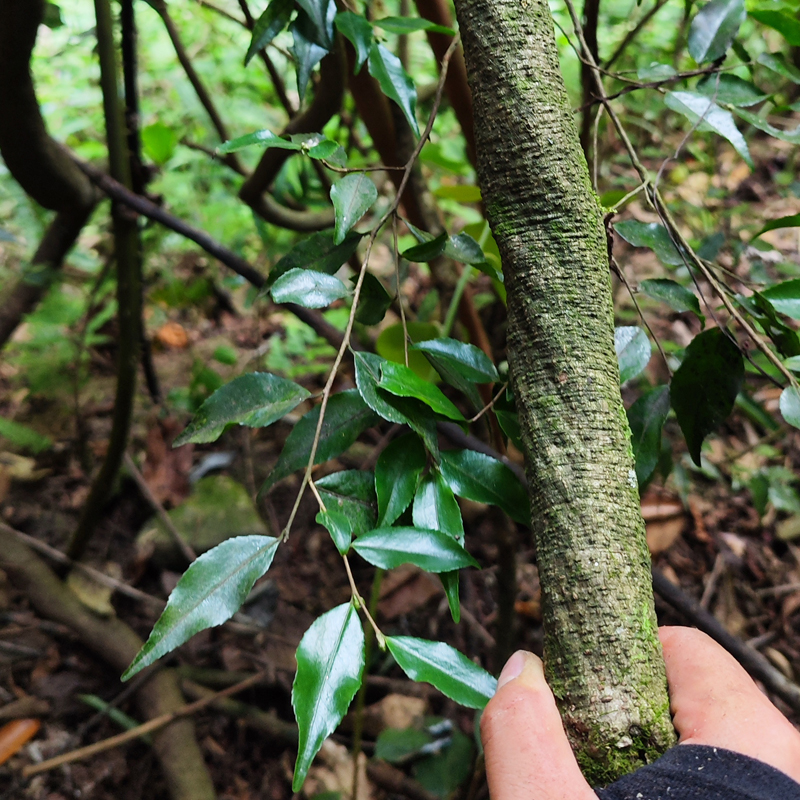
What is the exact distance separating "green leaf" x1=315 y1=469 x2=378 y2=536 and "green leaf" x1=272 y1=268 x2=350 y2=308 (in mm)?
154

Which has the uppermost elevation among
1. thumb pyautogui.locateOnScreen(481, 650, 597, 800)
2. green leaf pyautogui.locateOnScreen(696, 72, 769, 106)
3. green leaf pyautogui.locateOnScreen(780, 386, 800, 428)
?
green leaf pyautogui.locateOnScreen(696, 72, 769, 106)

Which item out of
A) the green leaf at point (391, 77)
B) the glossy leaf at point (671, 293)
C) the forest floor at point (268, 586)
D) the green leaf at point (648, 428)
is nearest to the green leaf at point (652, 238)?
the glossy leaf at point (671, 293)

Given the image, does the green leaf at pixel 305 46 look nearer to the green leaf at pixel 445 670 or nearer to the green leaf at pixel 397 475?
the green leaf at pixel 397 475

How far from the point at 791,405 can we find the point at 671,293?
17 cm

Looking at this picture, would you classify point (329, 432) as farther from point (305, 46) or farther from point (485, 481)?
point (305, 46)

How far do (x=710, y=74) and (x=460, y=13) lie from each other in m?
0.34

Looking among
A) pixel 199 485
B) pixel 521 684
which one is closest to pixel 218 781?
pixel 199 485

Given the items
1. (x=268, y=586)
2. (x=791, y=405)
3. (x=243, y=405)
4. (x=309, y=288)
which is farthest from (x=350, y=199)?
(x=268, y=586)

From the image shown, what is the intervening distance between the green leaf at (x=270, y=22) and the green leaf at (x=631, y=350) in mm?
493

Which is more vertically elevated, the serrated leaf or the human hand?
the serrated leaf

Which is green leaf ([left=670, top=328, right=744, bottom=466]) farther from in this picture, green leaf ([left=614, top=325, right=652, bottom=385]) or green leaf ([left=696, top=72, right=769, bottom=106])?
green leaf ([left=696, top=72, right=769, bottom=106])

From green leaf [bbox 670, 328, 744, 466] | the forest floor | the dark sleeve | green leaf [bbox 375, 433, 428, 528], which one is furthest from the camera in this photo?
the forest floor

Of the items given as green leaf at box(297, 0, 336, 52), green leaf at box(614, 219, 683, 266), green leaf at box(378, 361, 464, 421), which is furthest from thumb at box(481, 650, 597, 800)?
green leaf at box(297, 0, 336, 52)

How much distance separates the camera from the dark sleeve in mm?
395
